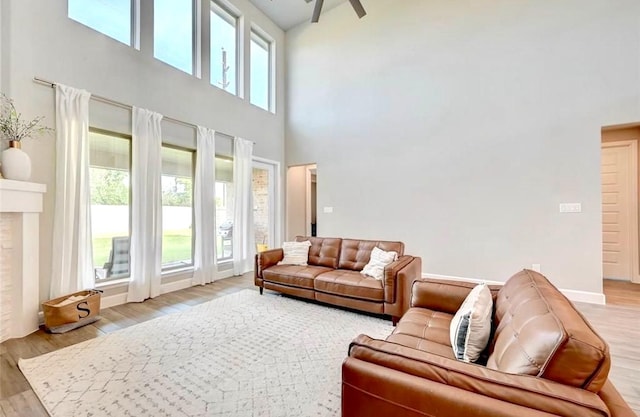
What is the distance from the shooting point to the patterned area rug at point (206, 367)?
1.79m

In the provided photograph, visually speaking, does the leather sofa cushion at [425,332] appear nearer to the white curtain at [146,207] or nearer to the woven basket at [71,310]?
the woven basket at [71,310]

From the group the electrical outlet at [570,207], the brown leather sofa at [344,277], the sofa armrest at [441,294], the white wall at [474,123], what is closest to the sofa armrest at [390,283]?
the brown leather sofa at [344,277]

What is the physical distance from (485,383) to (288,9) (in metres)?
7.04

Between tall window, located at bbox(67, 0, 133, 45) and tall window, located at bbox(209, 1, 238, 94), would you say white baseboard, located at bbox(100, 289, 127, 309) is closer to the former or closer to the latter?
tall window, located at bbox(67, 0, 133, 45)

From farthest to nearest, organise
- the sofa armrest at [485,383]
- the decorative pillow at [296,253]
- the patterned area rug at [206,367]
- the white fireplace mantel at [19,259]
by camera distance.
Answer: the decorative pillow at [296,253], the white fireplace mantel at [19,259], the patterned area rug at [206,367], the sofa armrest at [485,383]

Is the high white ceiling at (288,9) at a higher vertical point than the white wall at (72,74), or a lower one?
higher

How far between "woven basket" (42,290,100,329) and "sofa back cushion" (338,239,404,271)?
9.70ft

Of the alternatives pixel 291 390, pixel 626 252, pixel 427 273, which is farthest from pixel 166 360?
pixel 626 252

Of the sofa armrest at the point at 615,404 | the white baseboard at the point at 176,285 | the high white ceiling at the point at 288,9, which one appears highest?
the high white ceiling at the point at 288,9

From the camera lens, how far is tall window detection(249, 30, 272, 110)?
6.09 m

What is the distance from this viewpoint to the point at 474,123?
4504 millimetres

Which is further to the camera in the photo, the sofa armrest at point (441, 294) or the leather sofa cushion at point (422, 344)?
the sofa armrest at point (441, 294)

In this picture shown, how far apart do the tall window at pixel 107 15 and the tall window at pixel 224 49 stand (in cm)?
136

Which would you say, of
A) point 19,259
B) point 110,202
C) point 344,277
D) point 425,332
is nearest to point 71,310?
point 19,259
